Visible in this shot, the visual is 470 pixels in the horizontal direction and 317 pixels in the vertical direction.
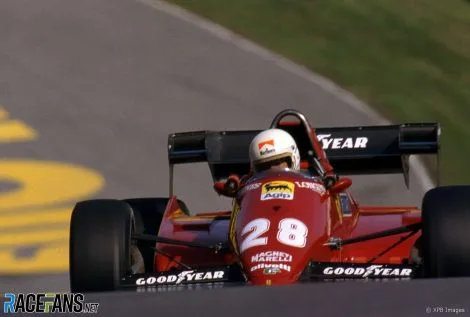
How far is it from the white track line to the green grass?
0.10 metres

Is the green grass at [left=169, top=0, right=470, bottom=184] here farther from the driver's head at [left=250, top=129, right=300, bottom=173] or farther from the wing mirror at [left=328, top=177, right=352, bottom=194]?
the driver's head at [left=250, top=129, right=300, bottom=173]

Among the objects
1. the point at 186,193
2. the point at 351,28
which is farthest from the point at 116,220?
the point at 351,28

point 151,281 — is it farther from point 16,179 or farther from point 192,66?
point 192,66

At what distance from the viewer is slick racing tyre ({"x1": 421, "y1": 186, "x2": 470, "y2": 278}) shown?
7.07 meters

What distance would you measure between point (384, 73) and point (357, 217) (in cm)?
606

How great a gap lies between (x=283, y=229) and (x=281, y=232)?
4cm

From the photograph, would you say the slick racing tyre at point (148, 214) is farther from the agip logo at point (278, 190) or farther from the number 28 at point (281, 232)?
the number 28 at point (281, 232)

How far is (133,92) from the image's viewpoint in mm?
14250

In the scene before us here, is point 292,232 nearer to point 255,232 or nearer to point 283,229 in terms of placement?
point 283,229

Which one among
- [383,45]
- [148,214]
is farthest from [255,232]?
[383,45]

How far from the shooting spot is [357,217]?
28.9ft

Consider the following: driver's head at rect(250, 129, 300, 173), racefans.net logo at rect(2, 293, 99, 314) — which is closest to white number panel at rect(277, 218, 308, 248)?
driver's head at rect(250, 129, 300, 173)

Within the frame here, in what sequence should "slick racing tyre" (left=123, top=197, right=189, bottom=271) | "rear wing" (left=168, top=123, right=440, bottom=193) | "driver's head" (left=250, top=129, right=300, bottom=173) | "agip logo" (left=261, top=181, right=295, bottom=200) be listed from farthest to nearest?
1. "rear wing" (left=168, top=123, right=440, bottom=193)
2. "slick racing tyre" (left=123, top=197, right=189, bottom=271)
3. "driver's head" (left=250, top=129, right=300, bottom=173)
4. "agip logo" (left=261, top=181, right=295, bottom=200)

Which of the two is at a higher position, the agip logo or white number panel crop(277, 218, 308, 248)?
the agip logo
